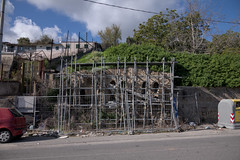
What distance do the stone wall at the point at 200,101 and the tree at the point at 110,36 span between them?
Answer: 94.0 ft

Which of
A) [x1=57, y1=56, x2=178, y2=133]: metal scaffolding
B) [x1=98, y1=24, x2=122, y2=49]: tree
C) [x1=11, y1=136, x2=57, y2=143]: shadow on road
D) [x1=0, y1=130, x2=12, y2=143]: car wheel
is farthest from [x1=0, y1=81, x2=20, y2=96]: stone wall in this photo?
[x1=98, y1=24, x2=122, y2=49]: tree

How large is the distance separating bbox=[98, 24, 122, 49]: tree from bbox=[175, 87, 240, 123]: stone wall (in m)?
28.7

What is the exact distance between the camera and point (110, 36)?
40.9 meters

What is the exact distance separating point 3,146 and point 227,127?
11.5 metres

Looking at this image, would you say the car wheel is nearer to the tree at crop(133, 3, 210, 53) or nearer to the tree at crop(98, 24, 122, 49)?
the tree at crop(133, 3, 210, 53)

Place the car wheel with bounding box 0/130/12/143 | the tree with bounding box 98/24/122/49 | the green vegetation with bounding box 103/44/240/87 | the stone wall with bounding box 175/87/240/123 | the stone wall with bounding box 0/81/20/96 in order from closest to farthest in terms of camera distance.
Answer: the car wheel with bounding box 0/130/12/143 < the stone wall with bounding box 0/81/20/96 < the stone wall with bounding box 175/87/240/123 < the green vegetation with bounding box 103/44/240/87 < the tree with bounding box 98/24/122/49

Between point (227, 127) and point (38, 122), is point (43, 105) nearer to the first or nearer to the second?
point (38, 122)

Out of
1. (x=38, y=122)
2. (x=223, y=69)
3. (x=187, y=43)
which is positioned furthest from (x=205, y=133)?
(x=187, y=43)

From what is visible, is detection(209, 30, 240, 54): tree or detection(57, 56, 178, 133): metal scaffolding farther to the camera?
detection(209, 30, 240, 54): tree

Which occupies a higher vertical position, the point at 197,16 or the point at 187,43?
the point at 197,16

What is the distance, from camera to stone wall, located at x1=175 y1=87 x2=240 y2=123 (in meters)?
13.3

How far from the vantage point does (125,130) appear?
1023 centimetres

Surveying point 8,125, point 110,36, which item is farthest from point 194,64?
point 110,36

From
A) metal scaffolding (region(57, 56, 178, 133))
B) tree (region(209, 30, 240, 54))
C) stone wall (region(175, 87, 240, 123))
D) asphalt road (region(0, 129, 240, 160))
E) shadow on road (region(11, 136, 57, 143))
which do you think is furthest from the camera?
tree (region(209, 30, 240, 54))
